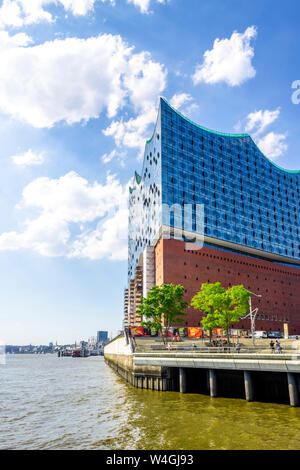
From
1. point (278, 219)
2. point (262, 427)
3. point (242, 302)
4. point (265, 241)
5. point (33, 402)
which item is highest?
point (278, 219)

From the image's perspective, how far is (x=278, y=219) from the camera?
115m

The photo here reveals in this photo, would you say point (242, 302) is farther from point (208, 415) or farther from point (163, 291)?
point (208, 415)

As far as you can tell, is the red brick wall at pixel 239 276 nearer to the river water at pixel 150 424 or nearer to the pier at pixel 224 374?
the pier at pixel 224 374

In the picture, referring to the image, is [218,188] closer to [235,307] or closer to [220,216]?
[220,216]

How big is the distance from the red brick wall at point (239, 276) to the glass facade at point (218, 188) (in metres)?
5.16

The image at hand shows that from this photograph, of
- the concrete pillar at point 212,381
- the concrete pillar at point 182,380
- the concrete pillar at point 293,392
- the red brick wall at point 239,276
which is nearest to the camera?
the concrete pillar at point 293,392

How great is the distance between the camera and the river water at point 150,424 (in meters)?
18.4

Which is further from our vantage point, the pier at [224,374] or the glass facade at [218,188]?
the glass facade at [218,188]

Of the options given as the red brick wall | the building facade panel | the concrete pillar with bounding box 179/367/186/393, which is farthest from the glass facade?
the concrete pillar with bounding box 179/367/186/393

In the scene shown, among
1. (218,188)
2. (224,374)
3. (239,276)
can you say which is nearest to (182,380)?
(224,374)

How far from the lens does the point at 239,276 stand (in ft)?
324

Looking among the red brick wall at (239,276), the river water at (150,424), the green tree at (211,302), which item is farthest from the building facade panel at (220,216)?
the river water at (150,424)
